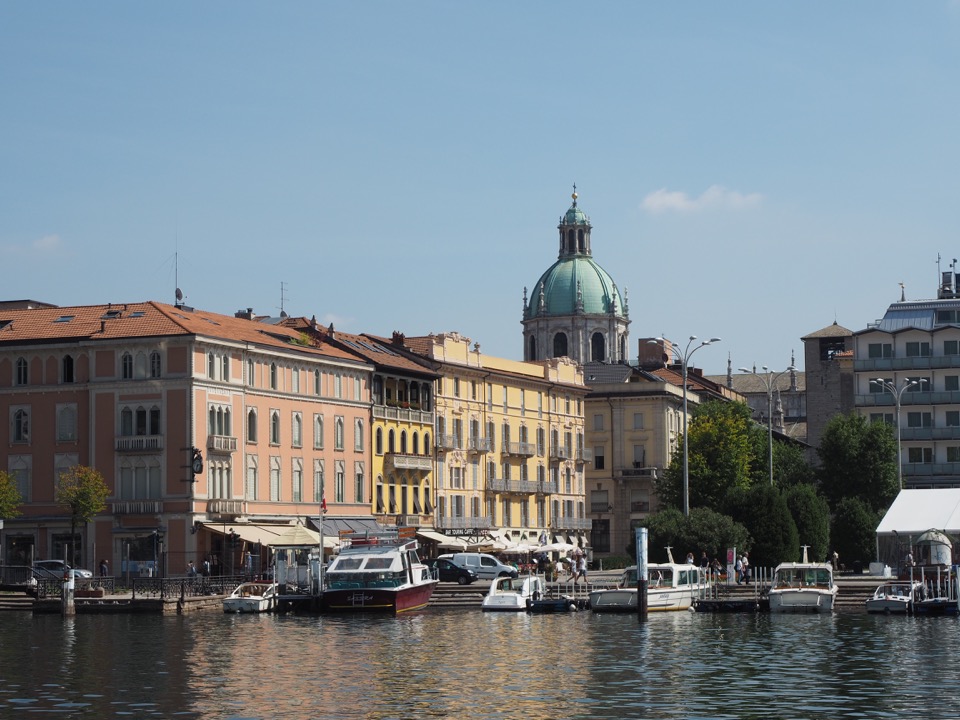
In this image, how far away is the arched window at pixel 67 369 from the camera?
102188 millimetres

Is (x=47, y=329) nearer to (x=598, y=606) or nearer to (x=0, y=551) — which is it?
(x=0, y=551)

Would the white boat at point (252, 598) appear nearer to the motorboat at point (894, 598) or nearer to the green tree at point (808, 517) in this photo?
the motorboat at point (894, 598)

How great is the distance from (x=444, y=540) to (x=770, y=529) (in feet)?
88.2

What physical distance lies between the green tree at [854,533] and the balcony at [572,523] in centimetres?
3873

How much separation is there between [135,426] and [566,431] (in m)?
53.5

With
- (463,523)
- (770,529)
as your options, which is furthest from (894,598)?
(463,523)

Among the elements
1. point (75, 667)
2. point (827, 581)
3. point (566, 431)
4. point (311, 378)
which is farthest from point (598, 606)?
point (566, 431)

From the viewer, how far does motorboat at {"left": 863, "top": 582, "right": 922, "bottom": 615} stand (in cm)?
7175

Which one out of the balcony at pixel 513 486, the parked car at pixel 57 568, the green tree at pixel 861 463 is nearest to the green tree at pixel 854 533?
the green tree at pixel 861 463

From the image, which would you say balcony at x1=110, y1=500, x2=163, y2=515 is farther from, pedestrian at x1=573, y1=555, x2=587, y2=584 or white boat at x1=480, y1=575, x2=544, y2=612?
white boat at x1=480, y1=575, x2=544, y2=612

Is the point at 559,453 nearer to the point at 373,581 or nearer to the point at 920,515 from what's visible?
the point at 920,515

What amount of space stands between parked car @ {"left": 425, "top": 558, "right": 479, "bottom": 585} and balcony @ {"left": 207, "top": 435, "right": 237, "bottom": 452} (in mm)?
14386

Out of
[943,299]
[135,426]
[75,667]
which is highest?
[943,299]

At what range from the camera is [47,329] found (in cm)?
10444
